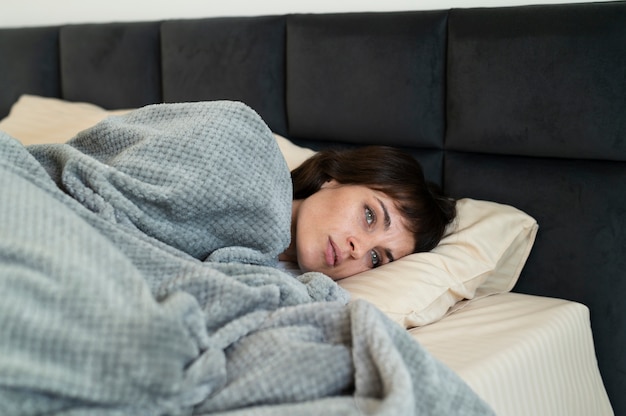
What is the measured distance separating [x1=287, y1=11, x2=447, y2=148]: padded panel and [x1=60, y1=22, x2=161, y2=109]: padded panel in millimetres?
536

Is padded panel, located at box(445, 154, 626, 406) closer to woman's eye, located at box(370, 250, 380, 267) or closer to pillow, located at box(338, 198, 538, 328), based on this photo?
pillow, located at box(338, 198, 538, 328)

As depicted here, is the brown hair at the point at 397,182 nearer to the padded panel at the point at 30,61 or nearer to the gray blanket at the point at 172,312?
the gray blanket at the point at 172,312

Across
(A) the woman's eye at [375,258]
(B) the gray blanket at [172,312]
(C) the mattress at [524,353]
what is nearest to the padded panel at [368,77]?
(A) the woman's eye at [375,258]

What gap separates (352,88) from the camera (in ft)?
5.49

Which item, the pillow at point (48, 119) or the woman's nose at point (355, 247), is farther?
the pillow at point (48, 119)

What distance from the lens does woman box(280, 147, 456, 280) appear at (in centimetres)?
138

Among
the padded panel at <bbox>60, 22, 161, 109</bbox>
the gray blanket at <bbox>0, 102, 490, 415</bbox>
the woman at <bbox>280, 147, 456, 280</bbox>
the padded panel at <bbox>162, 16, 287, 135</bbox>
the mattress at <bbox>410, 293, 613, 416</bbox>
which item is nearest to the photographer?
the gray blanket at <bbox>0, 102, 490, 415</bbox>

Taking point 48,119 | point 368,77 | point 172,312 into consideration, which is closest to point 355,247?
point 368,77

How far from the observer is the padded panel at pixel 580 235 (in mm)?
1401

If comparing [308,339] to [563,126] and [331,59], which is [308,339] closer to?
[563,126]

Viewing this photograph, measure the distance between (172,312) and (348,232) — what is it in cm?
59

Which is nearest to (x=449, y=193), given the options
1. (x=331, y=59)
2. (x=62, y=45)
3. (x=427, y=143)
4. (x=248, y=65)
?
(x=427, y=143)

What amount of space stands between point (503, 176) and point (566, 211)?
151mm

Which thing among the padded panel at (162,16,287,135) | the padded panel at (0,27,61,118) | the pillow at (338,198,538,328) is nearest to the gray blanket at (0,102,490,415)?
the pillow at (338,198,538,328)
